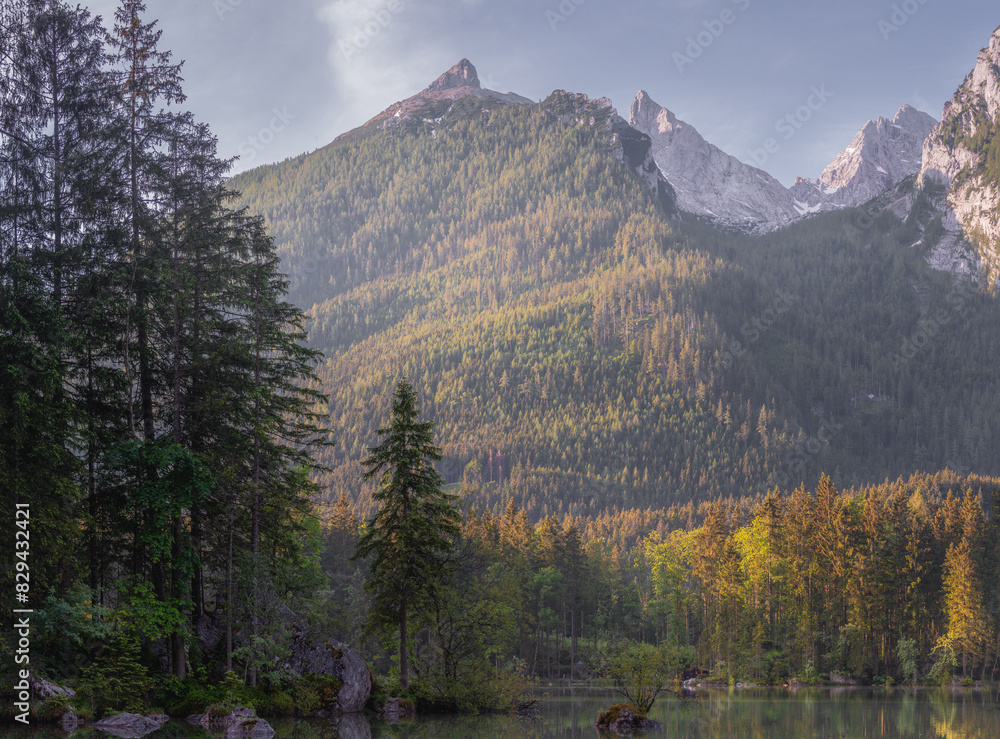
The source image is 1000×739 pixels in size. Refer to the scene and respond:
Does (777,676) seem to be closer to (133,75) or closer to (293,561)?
(293,561)

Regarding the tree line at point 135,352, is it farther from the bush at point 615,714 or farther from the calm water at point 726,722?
the bush at point 615,714

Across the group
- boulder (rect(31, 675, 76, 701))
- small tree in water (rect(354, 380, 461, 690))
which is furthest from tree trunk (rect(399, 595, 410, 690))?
boulder (rect(31, 675, 76, 701))

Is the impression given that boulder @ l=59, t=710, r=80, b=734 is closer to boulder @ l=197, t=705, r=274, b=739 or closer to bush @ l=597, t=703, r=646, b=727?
boulder @ l=197, t=705, r=274, b=739

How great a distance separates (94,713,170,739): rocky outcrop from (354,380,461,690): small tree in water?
13.6 meters

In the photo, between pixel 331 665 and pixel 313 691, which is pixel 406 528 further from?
pixel 313 691

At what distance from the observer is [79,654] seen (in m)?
31.9

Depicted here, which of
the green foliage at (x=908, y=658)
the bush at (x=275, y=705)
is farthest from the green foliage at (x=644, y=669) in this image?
the green foliage at (x=908, y=658)

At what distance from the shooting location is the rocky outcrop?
95.0 feet

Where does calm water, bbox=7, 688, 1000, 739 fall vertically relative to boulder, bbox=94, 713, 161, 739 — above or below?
below

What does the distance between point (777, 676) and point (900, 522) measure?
1883 centimetres

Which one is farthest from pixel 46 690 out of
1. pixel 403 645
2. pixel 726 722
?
pixel 726 722

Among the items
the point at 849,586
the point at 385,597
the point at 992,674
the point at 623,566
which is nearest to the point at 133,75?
the point at 385,597

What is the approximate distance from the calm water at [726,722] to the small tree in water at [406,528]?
5.84 metres

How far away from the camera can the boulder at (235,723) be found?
Answer: 102ft
